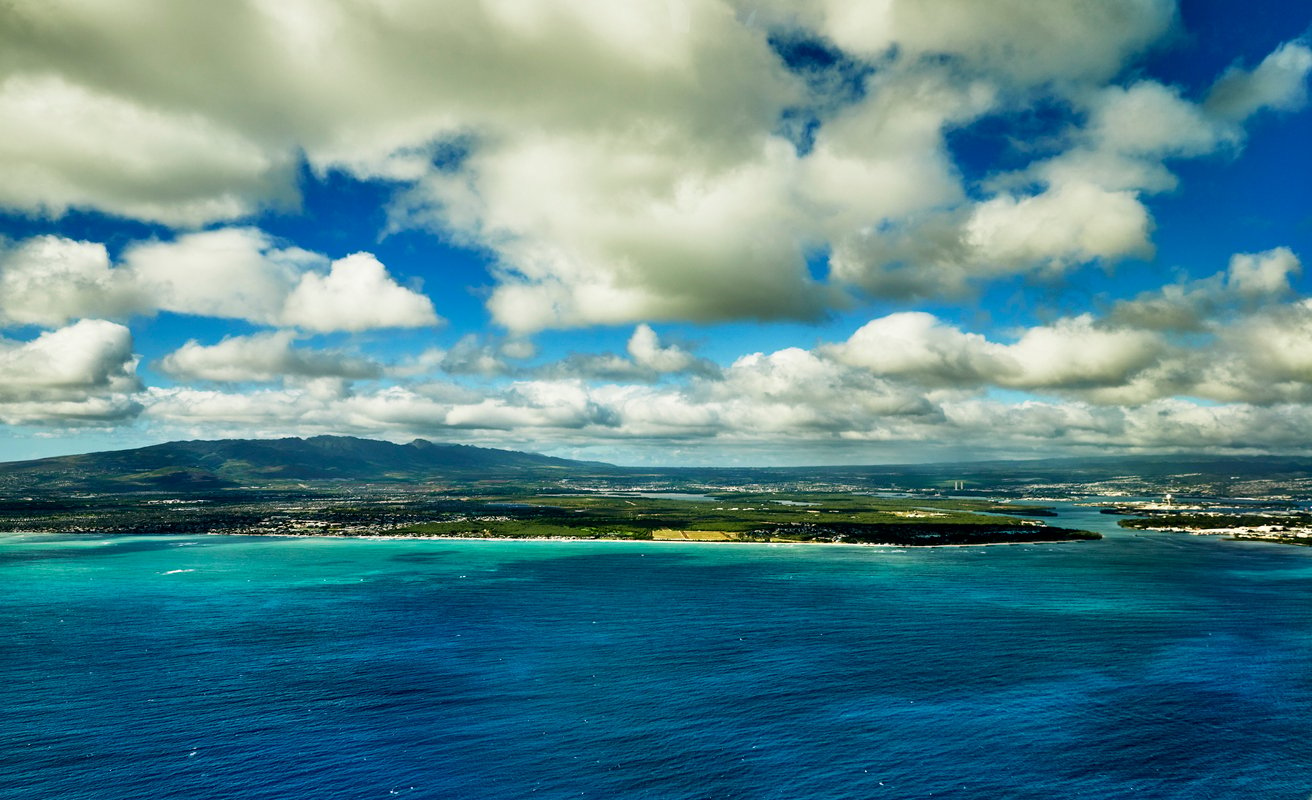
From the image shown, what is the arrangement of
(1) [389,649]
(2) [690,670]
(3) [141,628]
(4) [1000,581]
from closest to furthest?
(2) [690,670], (1) [389,649], (3) [141,628], (4) [1000,581]

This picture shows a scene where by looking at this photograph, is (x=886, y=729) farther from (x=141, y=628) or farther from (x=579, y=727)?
(x=141, y=628)

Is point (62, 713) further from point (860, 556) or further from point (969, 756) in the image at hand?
point (860, 556)

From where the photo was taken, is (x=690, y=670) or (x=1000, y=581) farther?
(x=1000, y=581)

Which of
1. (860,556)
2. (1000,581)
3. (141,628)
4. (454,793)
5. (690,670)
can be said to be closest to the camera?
(454,793)

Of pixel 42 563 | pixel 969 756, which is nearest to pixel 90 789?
pixel 969 756

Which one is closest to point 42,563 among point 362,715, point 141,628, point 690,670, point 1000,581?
point 141,628

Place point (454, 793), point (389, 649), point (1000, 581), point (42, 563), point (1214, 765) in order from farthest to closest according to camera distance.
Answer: point (42, 563) → point (1000, 581) → point (389, 649) → point (1214, 765) → point (454, 793)
